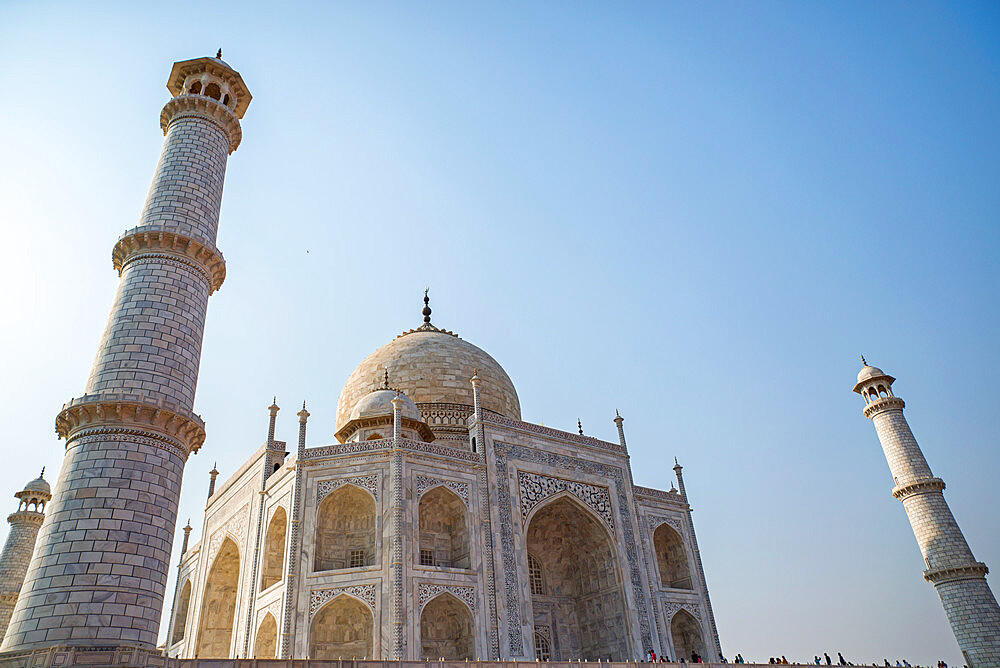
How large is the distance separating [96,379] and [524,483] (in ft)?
36.8

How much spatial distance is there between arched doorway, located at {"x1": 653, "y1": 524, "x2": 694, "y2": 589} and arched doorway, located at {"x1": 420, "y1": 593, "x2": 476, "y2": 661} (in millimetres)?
6924

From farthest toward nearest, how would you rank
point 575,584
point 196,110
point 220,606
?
point 575,584, point 220,606, point 196,110

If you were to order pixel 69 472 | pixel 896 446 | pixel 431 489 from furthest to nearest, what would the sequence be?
1. pixel 896 446
2. pixel 431 489
3. pixel 69 472

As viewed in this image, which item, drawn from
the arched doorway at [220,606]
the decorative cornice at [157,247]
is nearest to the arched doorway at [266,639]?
the arched doorway at [220,606]

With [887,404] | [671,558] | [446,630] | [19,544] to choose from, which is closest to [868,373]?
[887,404]

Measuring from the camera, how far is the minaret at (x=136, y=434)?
7.84 metres

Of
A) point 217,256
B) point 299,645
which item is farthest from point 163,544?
point 299,645

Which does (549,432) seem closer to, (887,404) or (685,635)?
(685,635)

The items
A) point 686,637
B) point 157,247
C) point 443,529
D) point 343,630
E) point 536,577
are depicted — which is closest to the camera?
point 157,247

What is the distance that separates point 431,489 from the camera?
652 inches

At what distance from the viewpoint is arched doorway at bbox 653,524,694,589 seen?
2047 cm

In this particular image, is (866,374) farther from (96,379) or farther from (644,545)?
(96,379)

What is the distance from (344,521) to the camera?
1697cm

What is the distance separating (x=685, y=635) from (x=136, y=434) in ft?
55.2
